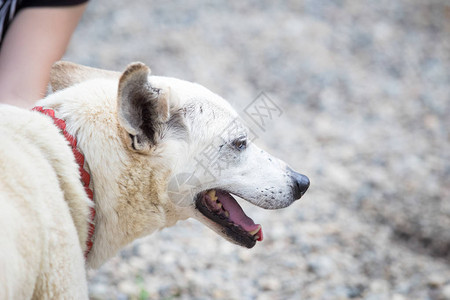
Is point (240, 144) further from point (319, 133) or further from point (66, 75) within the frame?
point (319, 133)

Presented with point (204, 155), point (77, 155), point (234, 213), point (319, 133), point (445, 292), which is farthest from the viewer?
point (319, 133)

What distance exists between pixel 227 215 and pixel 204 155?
0.31 meters

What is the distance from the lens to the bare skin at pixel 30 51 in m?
2.56

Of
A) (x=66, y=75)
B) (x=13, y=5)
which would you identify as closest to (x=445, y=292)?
(x=66, y=75)

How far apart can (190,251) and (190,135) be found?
1.81 meters

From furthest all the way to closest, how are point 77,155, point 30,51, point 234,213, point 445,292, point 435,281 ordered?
point 435,281, point 445,292, point 30,51, point 234,213, point 77,155

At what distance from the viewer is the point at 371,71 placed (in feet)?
22.0

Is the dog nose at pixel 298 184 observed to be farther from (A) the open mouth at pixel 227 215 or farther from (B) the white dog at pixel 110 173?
(A) the open mouth at pixel 227 215

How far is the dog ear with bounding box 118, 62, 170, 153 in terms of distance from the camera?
5.98 feet

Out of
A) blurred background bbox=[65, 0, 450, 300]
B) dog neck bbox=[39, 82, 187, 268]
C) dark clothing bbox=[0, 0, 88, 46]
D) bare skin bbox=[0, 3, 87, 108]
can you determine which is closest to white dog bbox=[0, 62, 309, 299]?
dog neck bbox=[39, 82, 187, 268]

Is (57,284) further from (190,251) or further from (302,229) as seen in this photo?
(302,229)

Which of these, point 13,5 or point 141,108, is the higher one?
point 141,108

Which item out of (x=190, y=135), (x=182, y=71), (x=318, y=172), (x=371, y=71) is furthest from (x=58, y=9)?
(x=371, y=71)

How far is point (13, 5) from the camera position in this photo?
2668 mm
